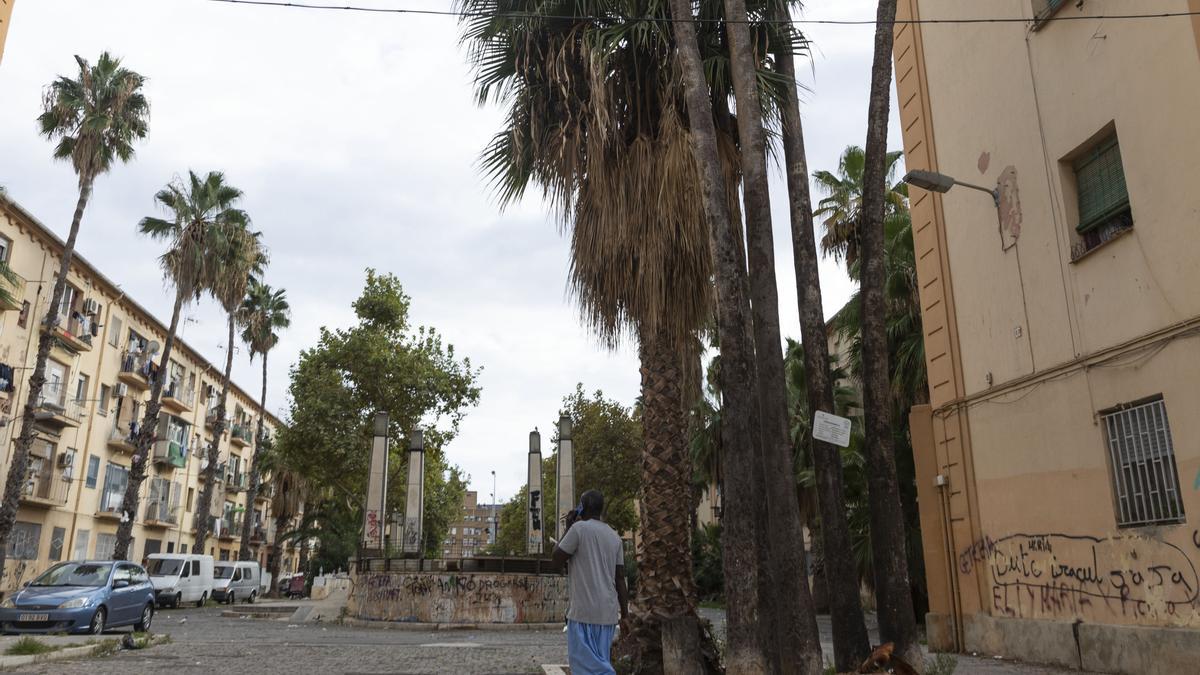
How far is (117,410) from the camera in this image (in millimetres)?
36531

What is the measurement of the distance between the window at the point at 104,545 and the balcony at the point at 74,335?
28.1ft

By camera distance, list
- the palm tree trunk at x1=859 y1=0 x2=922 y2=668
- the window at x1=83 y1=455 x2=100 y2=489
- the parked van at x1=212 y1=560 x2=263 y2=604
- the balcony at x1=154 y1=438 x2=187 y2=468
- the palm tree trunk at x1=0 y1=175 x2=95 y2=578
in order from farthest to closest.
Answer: the balcony at x1=154 y1=438 x2=187 y2=468 → the parked van at x1=212 y1=560 x2=263 y2=604 → the window at x1=83 y1=455 x2=100 y2=489 → the palm tree trunk at x1=0 y1=175 x2=95 y2=578 → the palm tree trunk at x1=859 y1=0 x2=922 y2=668

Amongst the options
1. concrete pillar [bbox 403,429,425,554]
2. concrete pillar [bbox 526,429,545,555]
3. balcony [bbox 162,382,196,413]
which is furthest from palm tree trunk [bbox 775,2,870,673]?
balcony [bbox 162,382,196,413]

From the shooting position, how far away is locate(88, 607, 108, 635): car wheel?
48.6 feet

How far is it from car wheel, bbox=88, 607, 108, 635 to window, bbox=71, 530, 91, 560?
70.9 feet

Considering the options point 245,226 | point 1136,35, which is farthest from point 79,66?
point 1136,35

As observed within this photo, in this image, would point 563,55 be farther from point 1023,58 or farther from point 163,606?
point 163,606

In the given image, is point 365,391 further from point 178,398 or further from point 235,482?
point 235,482

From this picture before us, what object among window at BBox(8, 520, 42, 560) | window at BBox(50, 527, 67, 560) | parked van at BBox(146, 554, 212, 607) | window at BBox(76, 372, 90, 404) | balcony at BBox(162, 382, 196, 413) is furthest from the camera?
balcony at BBox(162, 382, 196, 413)

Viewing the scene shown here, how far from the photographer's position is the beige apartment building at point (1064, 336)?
28.2 ft

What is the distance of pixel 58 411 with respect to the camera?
99.3ft

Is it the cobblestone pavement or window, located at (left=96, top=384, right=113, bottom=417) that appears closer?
the cobblestone pavement

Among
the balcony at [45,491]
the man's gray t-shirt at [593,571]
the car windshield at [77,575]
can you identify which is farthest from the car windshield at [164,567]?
the man's gray t-shirt at [593,571]

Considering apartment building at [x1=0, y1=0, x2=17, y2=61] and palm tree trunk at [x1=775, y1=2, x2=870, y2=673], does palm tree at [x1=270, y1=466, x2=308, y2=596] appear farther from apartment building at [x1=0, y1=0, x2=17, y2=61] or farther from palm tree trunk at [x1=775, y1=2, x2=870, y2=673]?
palm tree trunk at [x1=775, y1=2, x2=870, y2=673]
